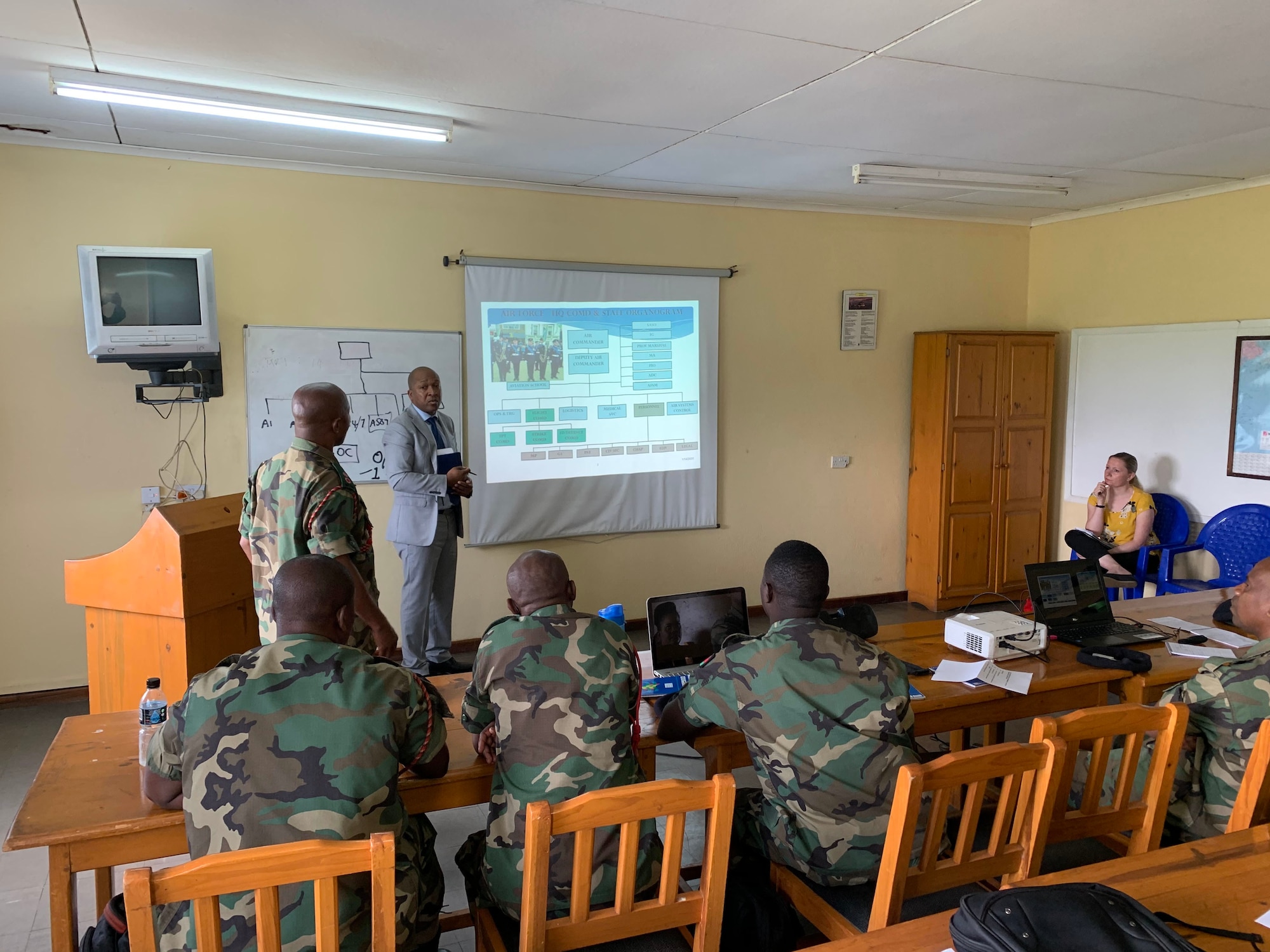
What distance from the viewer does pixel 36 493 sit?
425 centimetres

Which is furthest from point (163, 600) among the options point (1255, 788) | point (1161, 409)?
point (1161, 409)

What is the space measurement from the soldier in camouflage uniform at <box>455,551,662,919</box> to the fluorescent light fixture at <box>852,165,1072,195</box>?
3591 millimetres

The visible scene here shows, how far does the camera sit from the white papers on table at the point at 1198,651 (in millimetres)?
3045

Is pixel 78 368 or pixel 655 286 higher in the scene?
pixel 655 286

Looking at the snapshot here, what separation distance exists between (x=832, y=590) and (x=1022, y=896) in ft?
16.2

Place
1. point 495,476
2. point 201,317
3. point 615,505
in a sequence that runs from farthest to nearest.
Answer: point 615,505
point 495,476
point 201,317

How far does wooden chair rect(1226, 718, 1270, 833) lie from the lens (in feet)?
6.08

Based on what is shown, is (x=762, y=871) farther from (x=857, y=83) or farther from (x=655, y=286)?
(x=655, y=286)

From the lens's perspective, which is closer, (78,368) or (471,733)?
(471,733)

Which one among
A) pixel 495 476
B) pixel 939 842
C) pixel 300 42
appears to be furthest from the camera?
pixel 495 476

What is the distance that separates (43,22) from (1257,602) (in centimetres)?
397

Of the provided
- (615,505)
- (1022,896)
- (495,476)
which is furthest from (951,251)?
(1022,896)

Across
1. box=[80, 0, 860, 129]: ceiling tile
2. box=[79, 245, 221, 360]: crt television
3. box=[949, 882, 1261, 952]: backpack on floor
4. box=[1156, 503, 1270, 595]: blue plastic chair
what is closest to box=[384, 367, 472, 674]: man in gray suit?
box=[79, 245, 221, 360]: crt television

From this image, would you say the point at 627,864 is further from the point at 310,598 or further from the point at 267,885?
the point at 310,598
